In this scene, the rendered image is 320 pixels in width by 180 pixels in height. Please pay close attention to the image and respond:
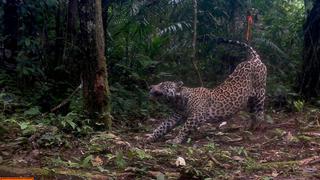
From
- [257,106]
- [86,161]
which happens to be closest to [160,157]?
[86,161]

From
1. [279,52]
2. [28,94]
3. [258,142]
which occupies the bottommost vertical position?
[258,142]

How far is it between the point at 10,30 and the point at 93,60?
373 centimetres

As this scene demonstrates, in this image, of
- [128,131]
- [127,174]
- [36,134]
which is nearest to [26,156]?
[36,134]

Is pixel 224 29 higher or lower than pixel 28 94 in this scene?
higher

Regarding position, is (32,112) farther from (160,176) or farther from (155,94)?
(160,176)

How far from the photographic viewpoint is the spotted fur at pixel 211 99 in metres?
7.71

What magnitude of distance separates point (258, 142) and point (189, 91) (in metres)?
1.25

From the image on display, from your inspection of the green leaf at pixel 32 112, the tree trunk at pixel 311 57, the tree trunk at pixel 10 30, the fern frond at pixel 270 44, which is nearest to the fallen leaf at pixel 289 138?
the tree trunk at pixel 311 57

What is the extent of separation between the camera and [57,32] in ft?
32.2

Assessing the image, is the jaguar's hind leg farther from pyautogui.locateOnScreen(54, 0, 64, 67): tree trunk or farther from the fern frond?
pyautogui.locateOnScreen(54, 0, 64, 67): tree trunk

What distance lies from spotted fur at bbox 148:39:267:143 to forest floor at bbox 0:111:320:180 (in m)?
0.30

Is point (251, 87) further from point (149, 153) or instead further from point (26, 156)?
point (26, 156)

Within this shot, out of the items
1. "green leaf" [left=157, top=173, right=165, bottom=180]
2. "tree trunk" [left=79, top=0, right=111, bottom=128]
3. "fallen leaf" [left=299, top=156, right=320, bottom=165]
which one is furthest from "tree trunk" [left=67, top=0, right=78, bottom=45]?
"green leaf" [left=157, top=173, right=165, bottom=180]

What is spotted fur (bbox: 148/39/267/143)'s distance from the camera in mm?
7707
